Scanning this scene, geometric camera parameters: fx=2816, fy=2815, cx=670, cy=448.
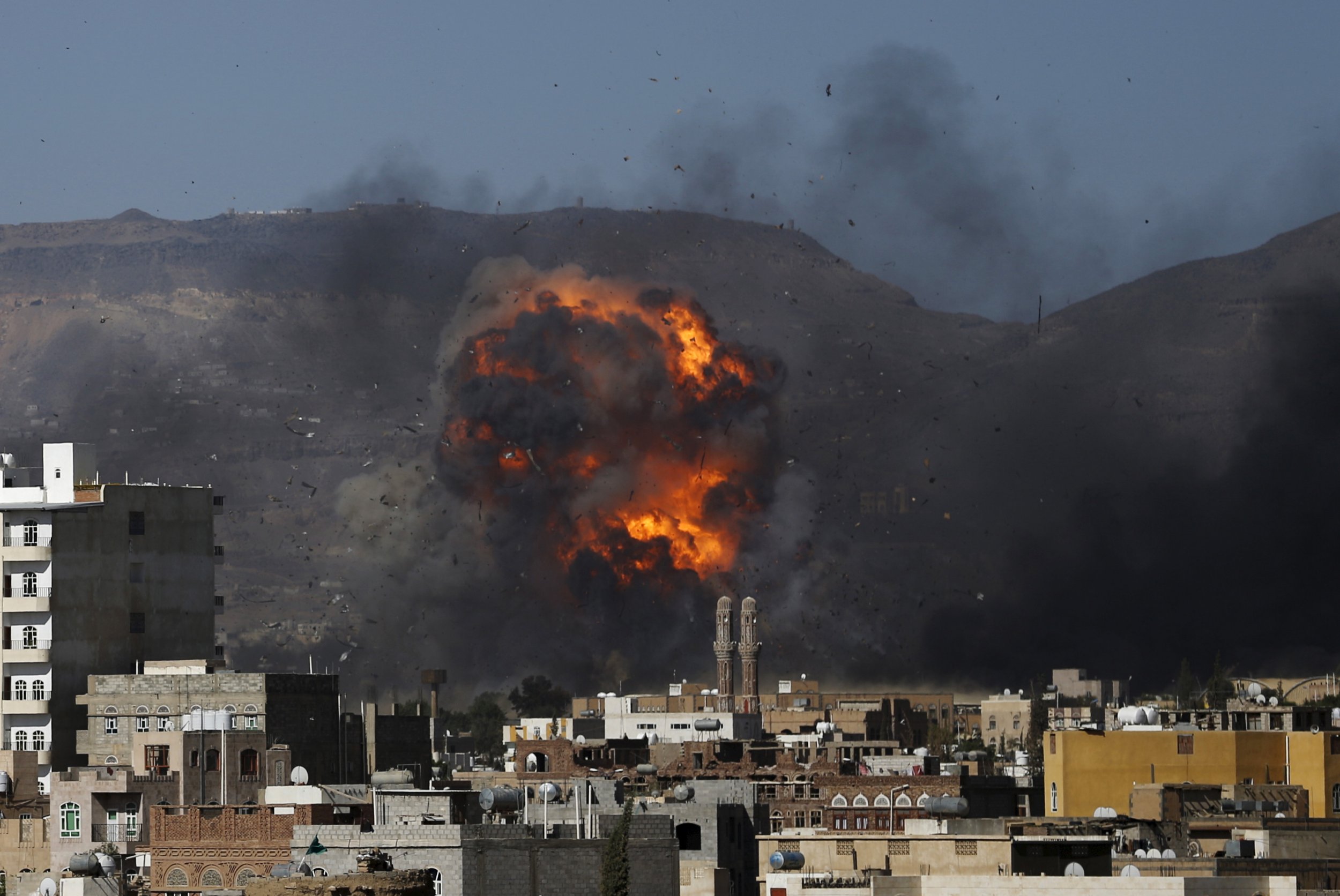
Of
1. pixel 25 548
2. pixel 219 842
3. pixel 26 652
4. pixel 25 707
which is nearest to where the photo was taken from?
pixel 219 842

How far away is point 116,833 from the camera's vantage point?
96.0 metres

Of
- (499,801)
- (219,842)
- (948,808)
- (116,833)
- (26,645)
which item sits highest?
(26,645)

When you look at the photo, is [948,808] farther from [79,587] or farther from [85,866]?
[79,587]

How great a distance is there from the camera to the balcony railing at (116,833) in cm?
9556

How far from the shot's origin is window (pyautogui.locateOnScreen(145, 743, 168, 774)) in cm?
10144

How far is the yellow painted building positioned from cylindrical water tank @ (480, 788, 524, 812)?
97.9 feet

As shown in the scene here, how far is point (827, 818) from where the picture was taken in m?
115

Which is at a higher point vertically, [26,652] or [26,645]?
[26,645]

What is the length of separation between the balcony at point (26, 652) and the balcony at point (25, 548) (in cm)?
389

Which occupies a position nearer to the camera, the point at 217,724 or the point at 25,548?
the point at 217,724

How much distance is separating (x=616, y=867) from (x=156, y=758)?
124ft

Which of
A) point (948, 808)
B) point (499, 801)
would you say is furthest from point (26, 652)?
point (499, 801)

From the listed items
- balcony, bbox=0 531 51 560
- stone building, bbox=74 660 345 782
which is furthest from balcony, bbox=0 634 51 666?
stone building, bbox=74 660 345 782

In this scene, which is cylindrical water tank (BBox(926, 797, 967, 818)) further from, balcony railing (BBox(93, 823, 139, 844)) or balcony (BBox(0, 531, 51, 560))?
balcony (BBox(0, 531, 51, 560))
